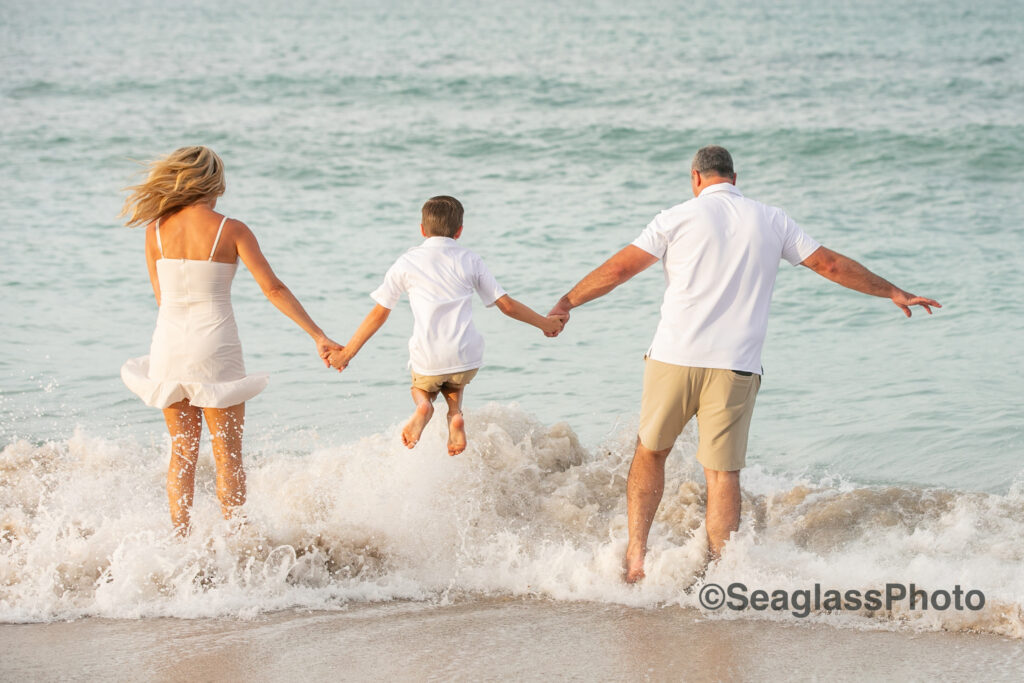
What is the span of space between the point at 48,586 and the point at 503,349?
537cm

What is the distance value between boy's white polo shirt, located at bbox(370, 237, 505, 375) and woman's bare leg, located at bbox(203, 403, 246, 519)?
84 cm

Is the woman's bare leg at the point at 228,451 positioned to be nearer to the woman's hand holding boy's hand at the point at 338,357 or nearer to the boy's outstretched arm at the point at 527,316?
the woman's hand holding boy's hand at the point at 338,357

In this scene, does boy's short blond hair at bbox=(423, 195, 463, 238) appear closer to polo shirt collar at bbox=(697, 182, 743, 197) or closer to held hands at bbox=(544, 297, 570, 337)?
held hands at bbox=(544, 297, 570, 337)

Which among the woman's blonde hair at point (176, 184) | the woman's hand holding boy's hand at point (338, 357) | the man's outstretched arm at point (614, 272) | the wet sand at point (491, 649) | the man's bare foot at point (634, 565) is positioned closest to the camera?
the wet sand at point (491, 649)

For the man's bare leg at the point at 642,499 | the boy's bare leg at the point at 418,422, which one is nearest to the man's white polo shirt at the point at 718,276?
the man's bare leg at the point at 642,499

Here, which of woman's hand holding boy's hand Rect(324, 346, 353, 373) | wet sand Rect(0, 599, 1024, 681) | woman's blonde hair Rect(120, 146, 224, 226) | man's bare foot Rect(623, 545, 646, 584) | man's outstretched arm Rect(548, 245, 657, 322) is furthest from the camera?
woman's hand holding boy's hand Rect(324, 346, 353, 373)

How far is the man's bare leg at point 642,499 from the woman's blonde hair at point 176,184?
224 centimetres

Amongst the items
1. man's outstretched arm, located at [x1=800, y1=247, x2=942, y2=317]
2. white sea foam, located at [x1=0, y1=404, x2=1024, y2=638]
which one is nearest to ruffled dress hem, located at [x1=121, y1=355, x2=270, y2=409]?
white sea foam, located at [x1=0, y1=404, x2=1024, y2=638]

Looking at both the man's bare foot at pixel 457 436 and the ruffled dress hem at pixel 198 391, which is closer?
the ruffled dress hem at pixel 198 391

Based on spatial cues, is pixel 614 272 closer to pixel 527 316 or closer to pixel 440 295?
pixel 527 316

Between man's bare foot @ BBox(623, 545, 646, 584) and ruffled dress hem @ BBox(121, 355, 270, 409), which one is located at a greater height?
ruffled dress hem @ BBox(121, 355, 270, 409)

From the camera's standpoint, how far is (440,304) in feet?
15.7

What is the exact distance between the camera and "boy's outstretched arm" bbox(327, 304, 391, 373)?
4.81m

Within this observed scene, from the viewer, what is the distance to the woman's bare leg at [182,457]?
4715 mm
